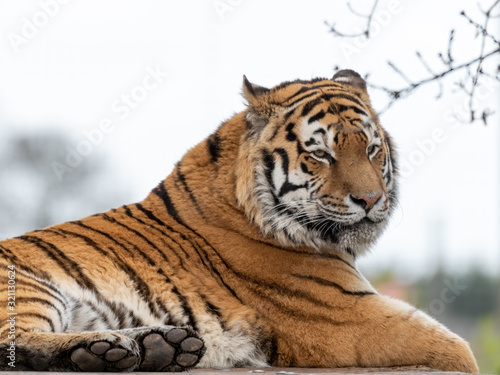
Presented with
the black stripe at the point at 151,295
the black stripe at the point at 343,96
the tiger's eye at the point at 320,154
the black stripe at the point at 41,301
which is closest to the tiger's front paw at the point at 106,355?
the black stripe at the point at 41,301

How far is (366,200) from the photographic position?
4117 millimetres

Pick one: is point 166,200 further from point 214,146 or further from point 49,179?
point 49,179

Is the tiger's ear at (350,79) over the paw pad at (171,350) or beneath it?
over

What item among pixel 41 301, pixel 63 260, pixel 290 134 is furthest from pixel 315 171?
pixel 41 301

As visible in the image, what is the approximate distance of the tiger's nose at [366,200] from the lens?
13.5 feet

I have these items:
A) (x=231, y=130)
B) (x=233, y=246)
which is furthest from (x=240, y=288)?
(x=231, y=130)

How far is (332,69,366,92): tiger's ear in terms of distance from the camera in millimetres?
4797

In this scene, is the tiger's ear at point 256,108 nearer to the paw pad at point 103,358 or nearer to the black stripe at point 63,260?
the black stripe at point 63,260

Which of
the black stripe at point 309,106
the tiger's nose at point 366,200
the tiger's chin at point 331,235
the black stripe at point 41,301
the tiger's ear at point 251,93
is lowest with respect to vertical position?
the black stripe at point 41,301

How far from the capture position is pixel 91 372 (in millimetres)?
3096

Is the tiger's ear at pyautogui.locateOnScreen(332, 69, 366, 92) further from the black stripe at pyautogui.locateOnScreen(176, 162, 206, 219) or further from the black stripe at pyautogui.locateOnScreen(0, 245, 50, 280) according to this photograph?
the black stripe at pyautogui.locateOnScreen(0, 245, 50, 280)

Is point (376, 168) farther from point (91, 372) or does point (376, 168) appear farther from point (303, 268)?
point (91, 372)

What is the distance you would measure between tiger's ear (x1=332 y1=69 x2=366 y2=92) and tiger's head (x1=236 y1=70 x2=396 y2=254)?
0.27 metres

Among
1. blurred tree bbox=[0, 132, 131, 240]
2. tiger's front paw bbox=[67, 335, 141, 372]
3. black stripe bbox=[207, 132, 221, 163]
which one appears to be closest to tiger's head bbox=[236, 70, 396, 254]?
black stripe bbox=[207, 132, 221, 163]
